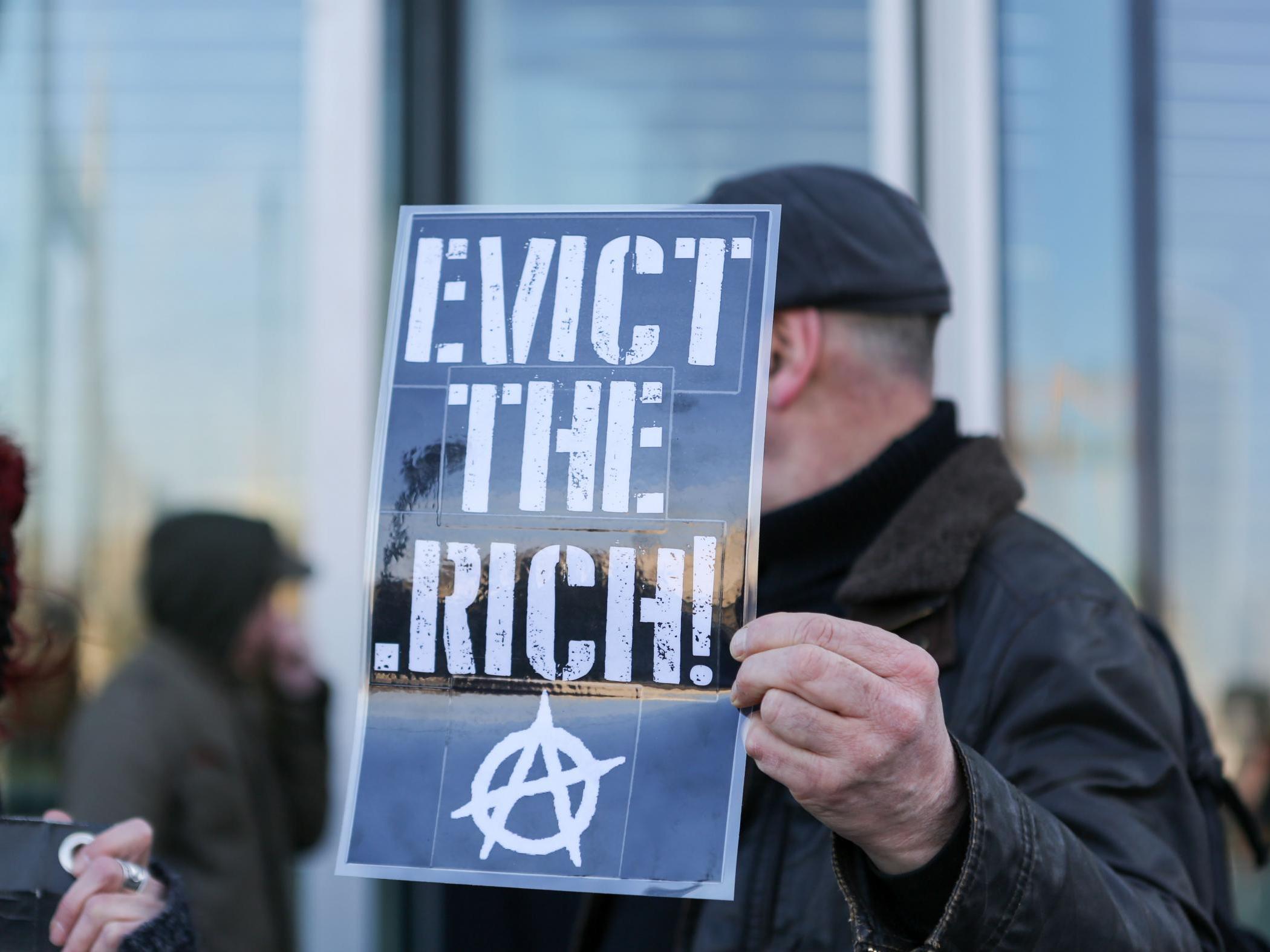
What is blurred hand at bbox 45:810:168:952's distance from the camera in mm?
1078

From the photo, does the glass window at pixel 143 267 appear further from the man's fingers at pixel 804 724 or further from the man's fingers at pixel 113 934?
the man's fingers at pixel 804 724

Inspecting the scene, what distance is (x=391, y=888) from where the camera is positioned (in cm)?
329

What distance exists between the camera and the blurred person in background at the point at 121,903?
1.08m

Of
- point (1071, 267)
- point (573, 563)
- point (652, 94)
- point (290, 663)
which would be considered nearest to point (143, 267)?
point (290, 663)

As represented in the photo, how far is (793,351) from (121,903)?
0.84 m

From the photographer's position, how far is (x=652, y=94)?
337 cm

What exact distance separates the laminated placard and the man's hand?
59 millimetres

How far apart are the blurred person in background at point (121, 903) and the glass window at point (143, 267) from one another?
8.01 ft

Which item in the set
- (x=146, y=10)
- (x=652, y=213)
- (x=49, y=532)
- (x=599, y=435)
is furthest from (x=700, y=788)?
(x=146, y=10)

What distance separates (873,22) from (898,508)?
2.13m

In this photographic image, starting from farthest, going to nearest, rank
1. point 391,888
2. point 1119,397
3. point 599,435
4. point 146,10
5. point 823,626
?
point 146,10 → point 391,888 → point 1119,397 → point 599,435 → point 823,626

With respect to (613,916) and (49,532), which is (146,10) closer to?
(49,532)

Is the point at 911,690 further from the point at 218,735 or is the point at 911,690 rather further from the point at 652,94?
the point at 652,94

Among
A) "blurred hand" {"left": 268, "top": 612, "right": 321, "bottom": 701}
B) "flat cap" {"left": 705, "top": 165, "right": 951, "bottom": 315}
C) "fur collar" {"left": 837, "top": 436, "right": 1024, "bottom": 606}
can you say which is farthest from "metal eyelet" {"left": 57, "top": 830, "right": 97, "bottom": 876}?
"blurred hand" {"left": 268, "top": 612, "right": 321, "bottom": 701}
